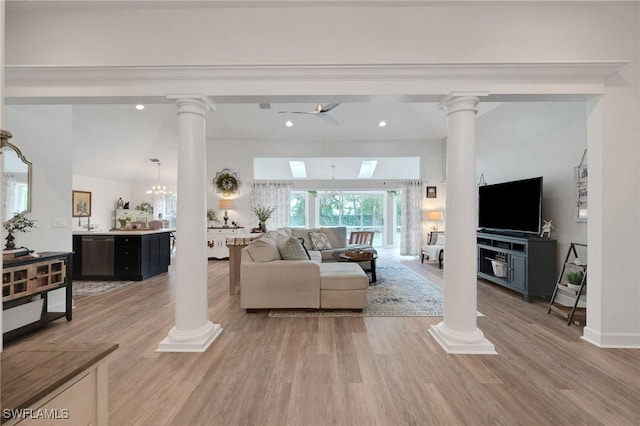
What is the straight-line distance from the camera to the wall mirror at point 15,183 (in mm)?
3248

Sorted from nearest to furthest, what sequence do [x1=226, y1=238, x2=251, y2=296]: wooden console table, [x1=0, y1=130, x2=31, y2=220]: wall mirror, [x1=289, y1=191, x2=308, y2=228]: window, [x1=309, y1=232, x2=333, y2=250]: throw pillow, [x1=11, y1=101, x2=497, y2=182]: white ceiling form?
1. [x1=0, y1=130, x2=31, y2=220]: wall mirror
2. [x1=226, y1=238, x2=251, y2=296]: wooden console table
3. [x1=309, y1=232, x2=333, y2=250]: throw pillow
4. [x1=11, y1=101, x2=497, y2=182]: white ceiling
5. [x1=289, y1=191, x2=308, y2=228]: window

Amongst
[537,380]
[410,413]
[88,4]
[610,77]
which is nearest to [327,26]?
[88,4]

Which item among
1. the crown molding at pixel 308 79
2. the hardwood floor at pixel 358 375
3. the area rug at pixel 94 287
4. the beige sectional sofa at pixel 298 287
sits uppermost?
the crown molding at pixel 308 79

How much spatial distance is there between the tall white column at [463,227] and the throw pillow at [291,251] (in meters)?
1.86

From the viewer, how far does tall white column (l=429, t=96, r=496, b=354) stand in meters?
2.73

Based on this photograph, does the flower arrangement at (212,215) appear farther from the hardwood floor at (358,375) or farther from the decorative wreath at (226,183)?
the hardwood floor at (358,375)

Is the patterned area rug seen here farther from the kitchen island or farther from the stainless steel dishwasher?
the stainless steel dishwasher

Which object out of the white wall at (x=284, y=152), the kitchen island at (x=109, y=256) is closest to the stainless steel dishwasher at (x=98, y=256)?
the kitchen island at (x=109, y=256)

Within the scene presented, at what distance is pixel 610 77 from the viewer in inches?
110

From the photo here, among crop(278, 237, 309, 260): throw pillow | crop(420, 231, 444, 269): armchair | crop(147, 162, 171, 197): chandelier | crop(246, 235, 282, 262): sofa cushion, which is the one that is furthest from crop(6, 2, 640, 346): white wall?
crop(147, 162, 171, 197): chandelier

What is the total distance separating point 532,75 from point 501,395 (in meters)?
2.72

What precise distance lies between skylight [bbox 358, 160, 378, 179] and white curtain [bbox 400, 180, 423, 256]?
53.9 inches

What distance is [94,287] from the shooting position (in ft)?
15.9

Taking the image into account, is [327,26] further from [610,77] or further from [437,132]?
[437,132]
